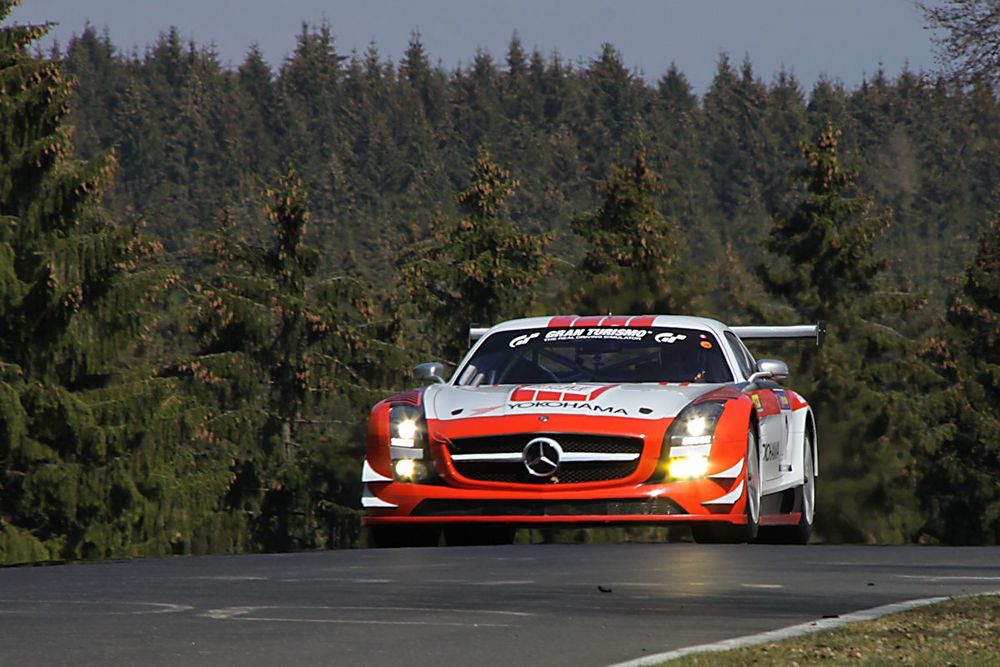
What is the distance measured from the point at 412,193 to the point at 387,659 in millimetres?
193351

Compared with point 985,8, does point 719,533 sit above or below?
below

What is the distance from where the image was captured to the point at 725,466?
13508 millimetres

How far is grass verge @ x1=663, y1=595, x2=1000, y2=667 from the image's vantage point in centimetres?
722

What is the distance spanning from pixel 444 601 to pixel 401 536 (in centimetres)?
466

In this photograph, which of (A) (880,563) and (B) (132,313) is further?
(B) (132,313)

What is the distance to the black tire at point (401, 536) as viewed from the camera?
45.9 feet

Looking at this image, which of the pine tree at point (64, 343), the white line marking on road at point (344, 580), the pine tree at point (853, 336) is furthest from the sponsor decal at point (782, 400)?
the pine tree at point (853, 336)

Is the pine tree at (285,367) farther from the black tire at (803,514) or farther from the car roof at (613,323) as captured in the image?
the car roof at (613,323)

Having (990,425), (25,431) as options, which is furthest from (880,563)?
(990,425)

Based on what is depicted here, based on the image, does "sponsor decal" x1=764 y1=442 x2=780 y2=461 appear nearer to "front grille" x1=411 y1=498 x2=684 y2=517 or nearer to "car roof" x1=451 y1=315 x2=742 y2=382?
"car roof" x1=451 y1=315 x2=742 y2=382

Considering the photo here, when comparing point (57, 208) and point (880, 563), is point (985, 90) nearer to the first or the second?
point (57, 208)

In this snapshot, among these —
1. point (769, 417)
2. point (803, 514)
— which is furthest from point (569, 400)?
point (803, 514)

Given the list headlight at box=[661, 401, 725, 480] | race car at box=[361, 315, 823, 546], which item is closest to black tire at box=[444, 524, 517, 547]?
race car at box=[361, 315, 823, 546]

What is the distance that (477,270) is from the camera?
66562 millimetres
